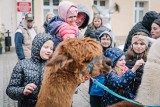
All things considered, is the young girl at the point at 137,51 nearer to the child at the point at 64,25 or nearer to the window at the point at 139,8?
the child at the point at 64,25

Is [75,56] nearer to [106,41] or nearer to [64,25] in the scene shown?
[64,25]

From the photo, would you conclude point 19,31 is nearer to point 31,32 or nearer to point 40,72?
point 31,32

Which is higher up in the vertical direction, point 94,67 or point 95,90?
point 94,67

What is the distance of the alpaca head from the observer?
253 centimetres

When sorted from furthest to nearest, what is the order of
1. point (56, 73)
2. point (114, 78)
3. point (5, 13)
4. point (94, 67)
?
1. point (5, 13)
2. point (114, 78)
3. point (94, 67)
4. point (56, 73)

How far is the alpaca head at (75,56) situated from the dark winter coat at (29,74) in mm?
512

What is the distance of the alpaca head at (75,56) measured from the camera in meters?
2.53

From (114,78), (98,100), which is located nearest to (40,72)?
(114,78)

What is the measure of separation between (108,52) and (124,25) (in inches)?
691

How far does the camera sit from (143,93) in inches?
101

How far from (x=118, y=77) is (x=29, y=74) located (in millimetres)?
939

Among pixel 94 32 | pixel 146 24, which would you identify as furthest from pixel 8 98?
pixel 146 24

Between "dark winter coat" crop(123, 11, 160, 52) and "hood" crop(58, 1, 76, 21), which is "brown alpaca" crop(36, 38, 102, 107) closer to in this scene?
"hood" crop(58, 1, 76, 21)

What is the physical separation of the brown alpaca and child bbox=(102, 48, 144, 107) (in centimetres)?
75
